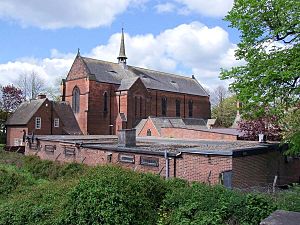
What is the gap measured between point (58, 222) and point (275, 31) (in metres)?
12.2

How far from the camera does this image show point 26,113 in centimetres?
4394

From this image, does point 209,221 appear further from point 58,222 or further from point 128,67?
point 128,67

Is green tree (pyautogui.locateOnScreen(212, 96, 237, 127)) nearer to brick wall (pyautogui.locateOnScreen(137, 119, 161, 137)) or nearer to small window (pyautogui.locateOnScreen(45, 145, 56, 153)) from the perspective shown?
brick wall (pyautogui.locateOnScreen(137, 119, 161, 137))

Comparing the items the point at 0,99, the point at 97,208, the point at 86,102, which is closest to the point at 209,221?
the point at 97,208

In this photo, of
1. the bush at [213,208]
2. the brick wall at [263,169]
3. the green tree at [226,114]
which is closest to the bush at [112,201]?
the bush at [213,208]

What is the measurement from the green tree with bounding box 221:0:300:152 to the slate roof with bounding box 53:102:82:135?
35585 millimetres

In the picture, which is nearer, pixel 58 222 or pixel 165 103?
pixel 58 222

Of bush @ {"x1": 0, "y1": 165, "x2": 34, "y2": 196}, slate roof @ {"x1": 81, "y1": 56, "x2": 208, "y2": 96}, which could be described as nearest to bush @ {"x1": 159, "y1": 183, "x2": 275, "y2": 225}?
bush @ {"x1": 0, "y1": 165, "x2": 34, "y2": 196}

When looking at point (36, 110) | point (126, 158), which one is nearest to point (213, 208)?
point (126, 158)

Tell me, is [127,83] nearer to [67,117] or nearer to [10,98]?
[67,117]

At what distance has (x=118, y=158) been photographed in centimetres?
2127

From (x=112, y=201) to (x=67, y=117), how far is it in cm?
4183

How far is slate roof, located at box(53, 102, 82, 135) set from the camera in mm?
47628

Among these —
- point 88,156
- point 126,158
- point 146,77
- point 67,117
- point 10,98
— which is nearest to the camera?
point 126,158
